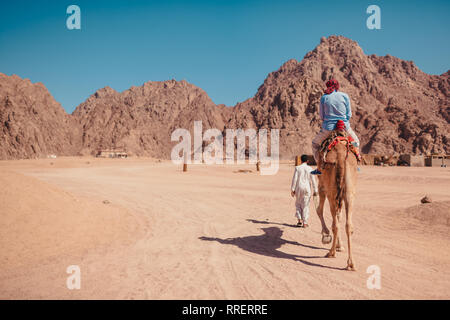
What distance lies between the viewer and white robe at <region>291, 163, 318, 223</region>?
8984 millimetres

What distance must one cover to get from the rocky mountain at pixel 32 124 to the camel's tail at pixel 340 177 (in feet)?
270

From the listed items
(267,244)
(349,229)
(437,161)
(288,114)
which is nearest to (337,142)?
(349,229)

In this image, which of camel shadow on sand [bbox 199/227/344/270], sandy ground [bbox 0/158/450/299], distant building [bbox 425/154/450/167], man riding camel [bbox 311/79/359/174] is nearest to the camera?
sandy ground [bbox 0/158/450/299]

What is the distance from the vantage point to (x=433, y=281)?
4664mm

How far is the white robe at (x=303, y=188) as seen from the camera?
898 centimetres

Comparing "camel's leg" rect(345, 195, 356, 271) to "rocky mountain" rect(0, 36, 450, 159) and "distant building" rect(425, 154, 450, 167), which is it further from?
"rocky mountain" rect(0, 36, 450, 159)

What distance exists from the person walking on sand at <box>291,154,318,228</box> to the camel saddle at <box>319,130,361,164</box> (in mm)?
2965

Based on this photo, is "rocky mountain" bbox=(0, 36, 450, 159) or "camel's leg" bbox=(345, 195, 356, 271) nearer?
"camel's leg" bbox=(345, 195, 356, 271)

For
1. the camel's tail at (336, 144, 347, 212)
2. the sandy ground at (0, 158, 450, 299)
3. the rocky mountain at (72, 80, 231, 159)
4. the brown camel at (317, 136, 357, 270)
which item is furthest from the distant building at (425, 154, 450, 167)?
the rocky mountain at (72, 80, 231, 159)

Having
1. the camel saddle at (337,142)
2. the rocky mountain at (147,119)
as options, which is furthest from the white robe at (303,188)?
the rocky mountain at (147,119)

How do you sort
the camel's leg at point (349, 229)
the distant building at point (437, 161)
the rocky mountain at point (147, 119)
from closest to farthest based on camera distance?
the camel's leg at point (349, 229) < the distant building at point (437, 161) < the rocky mountain at point (147, 119)

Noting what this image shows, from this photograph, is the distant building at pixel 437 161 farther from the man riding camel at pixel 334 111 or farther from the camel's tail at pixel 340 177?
the camel's tail at pixel 340 177

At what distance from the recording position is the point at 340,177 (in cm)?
548
